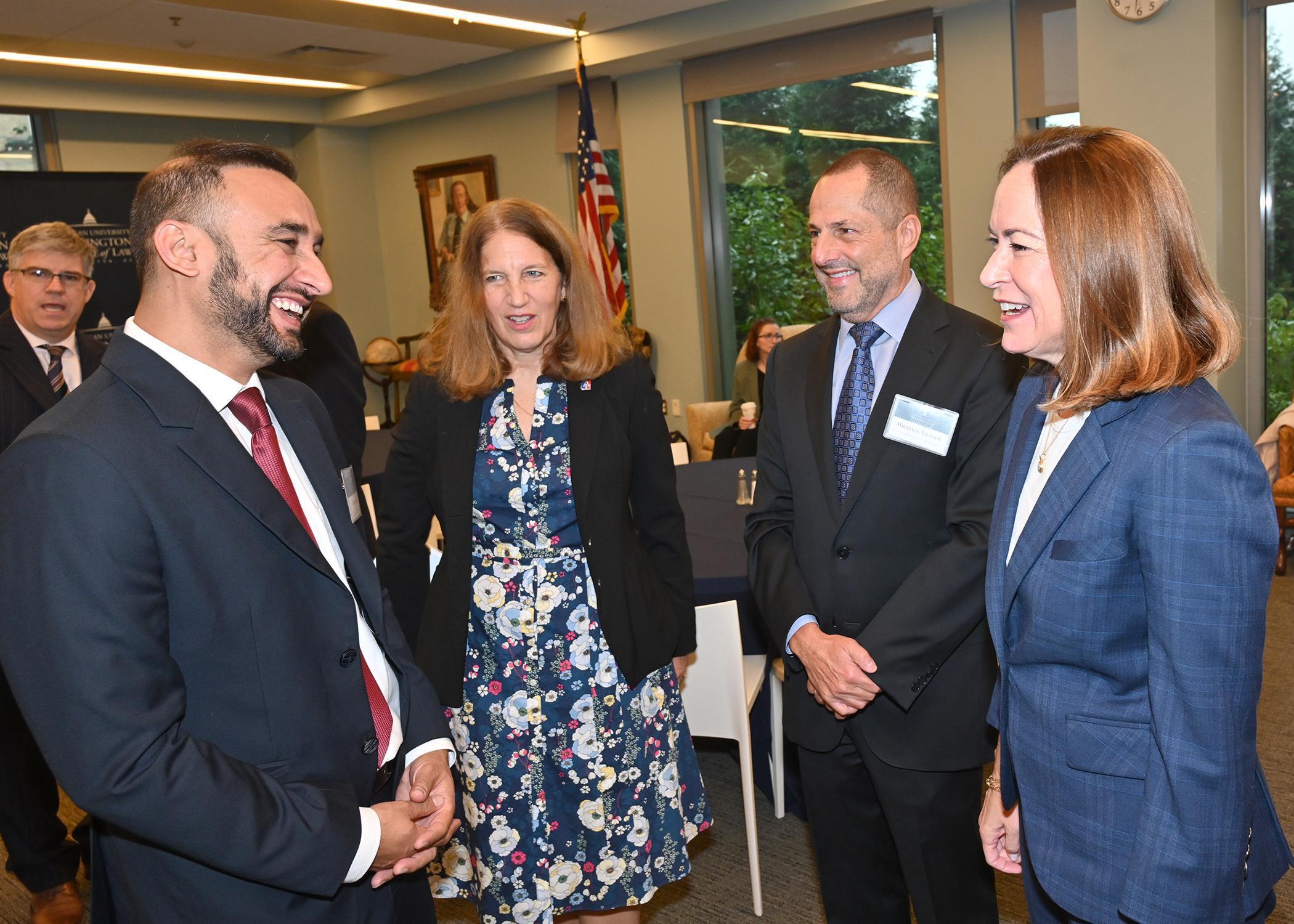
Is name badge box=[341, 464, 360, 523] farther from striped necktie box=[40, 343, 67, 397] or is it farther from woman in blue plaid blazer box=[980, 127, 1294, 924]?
striped necktie box=[40, 343, 67, 397]

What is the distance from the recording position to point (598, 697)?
2102 mm

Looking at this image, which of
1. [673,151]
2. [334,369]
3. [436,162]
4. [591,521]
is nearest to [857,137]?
[673,151]

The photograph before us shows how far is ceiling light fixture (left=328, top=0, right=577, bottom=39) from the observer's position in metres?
6.47

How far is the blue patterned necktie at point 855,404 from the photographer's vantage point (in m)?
2.08

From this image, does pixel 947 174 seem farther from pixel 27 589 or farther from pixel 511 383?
pixel 27 589

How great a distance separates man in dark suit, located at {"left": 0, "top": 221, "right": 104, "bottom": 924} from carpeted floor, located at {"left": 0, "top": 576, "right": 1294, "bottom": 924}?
227 mm

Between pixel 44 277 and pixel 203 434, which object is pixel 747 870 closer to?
pixel 203 434

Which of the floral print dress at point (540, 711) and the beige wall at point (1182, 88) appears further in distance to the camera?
the beige wall at point (1182, 88)

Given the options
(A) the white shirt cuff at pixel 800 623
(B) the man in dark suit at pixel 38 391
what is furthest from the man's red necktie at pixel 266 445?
(B) the man in dark suit at pixel 38 391

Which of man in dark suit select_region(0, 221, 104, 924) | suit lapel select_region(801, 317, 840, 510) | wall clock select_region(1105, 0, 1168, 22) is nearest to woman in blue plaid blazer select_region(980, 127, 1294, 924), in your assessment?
suit lapel select_region(801, 317, 840, 510)

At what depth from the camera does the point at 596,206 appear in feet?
24.1

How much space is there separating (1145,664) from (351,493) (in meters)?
1.29

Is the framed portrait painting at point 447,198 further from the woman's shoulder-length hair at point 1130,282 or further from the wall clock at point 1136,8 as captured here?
the woman's shoulder-length hair at point 1130,282

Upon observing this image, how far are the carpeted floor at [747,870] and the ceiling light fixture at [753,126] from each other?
543 centimetres
